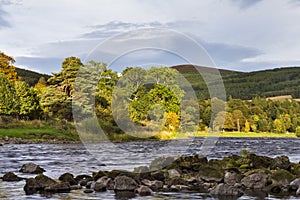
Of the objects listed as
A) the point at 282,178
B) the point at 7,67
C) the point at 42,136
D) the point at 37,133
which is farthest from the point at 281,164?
the point at 7,67

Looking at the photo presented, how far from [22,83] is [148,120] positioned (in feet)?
163

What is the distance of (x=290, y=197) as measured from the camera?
18.5m

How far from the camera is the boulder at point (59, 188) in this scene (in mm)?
20047

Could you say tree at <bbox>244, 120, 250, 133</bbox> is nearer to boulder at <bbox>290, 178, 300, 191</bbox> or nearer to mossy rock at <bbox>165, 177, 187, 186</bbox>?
mossy rock at <bbox>165, 177, 187, 186</bbox>

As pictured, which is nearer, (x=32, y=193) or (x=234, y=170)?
(x=32, y=193)

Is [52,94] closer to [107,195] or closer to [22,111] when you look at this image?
[22,111]

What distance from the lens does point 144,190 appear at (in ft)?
64.1

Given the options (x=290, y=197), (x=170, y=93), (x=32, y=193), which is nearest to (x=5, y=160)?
(x=170, y=93)

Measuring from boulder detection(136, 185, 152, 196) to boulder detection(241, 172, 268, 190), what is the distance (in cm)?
420

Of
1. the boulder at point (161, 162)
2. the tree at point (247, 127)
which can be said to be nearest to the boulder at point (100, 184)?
the boulder at point (161, 162)

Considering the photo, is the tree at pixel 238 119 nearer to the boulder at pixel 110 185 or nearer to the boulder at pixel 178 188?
the boulder at pixel 178 188

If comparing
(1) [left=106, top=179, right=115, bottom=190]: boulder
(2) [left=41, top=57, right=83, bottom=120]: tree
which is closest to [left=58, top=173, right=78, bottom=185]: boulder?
(1) [left=106, top=179, right=115, bottom=190]: boulder

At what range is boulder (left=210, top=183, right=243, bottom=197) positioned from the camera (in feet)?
62.2

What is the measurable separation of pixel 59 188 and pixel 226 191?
679 cm
